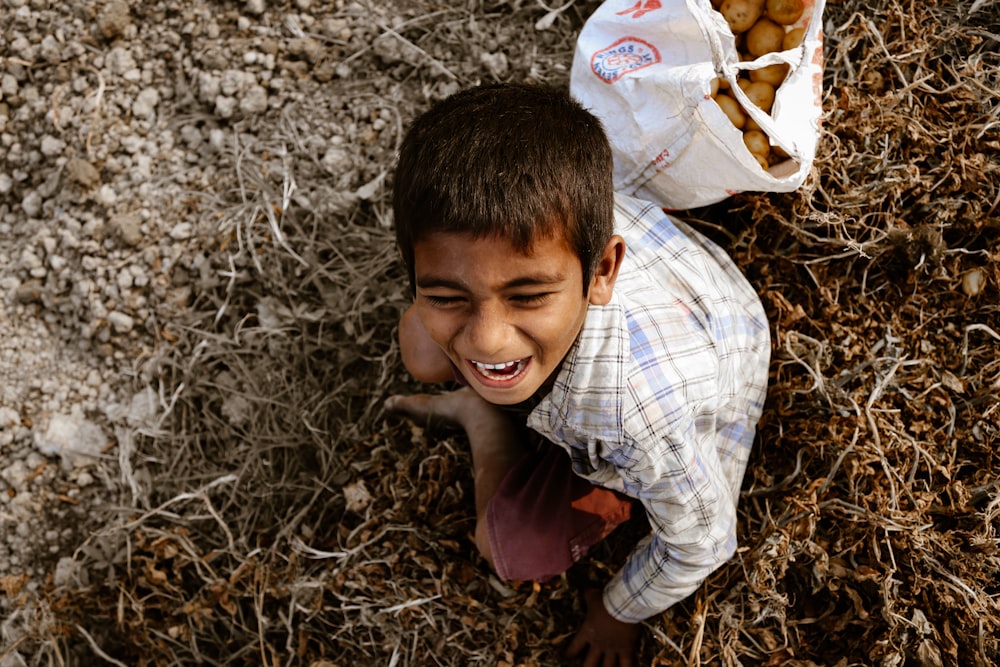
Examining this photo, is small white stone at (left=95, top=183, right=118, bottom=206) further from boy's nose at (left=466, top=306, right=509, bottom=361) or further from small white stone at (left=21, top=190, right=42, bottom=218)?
A: boy's nose at (left=466, top=306, right=509, bottom=361)

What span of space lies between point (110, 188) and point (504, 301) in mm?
1606

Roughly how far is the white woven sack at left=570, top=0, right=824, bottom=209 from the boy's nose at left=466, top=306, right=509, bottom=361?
2.42 ft

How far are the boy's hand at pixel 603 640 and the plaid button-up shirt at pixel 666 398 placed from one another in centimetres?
7

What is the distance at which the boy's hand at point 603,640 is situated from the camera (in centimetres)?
193

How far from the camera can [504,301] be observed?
50.9 inches

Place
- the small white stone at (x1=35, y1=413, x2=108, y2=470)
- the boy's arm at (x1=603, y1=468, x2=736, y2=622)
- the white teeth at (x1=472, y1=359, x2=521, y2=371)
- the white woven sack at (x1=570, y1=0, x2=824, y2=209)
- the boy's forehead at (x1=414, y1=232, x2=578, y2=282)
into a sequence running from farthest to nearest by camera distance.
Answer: the small white stone at (x1=35, y1=413, x2=108, y2=470)
the white woven sack at (x1=570, y1=0, x2=824, y2=209)
the boy's arm at (x1=603, y1=468, x2=736, y2=622)
the white teeth at (x1=472, y1=359, x2=521, y2=371)
the boy's forehead at (x1=414, y1=232, x2=578, y2=282)

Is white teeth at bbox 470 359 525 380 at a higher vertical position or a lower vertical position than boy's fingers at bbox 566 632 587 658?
higher

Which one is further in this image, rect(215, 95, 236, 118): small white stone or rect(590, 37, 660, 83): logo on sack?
rect(215, 95, 236, 118): small white stone

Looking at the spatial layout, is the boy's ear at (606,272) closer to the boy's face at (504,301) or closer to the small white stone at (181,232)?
the boy's face at (504,301)

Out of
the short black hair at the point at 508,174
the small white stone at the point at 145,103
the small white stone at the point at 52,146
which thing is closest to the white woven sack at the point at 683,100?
the short black hair at the point at 508,174

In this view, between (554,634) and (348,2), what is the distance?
1.95m

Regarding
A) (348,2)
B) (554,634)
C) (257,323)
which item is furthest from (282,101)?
(554,634)

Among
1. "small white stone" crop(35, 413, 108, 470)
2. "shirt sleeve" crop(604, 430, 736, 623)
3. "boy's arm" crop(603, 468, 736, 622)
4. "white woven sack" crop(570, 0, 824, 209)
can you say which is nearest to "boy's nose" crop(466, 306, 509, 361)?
"shirt sleeve" crop(604, 430, 736, 623)

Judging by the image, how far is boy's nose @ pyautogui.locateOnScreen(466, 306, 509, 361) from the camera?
4.24 feet
